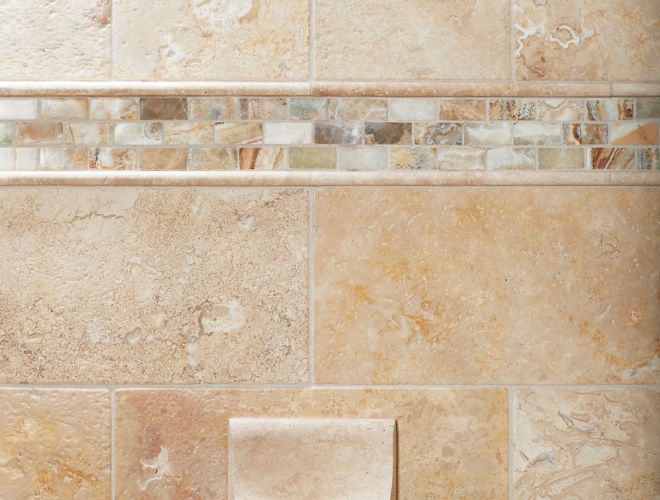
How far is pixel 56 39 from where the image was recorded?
0.85 m

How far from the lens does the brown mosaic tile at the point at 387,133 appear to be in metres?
0.84

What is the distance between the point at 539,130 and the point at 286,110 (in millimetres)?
399

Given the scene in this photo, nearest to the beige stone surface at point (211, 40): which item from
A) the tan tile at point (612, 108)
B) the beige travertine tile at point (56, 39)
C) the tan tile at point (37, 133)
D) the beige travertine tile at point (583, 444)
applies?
the beige travertine tile at point (56, 39)

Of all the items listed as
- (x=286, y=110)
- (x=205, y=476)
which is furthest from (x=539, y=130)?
(x=205, y=476)

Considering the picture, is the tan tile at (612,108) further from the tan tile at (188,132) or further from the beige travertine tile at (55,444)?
the beige travertine tile at (55,444)

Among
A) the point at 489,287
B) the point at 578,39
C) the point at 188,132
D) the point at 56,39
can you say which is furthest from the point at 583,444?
the point at 56,39

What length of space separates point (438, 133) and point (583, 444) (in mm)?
539

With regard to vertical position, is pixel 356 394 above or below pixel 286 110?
below

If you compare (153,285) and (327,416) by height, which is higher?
(153,285)

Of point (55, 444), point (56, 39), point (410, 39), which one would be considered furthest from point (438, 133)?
point (55, 444)

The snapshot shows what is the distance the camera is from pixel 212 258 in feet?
2.79

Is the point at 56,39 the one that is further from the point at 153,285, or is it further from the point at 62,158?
the point at 153,285

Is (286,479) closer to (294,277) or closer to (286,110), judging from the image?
(294,277)

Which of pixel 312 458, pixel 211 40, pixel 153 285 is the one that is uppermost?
pixel 211 40
